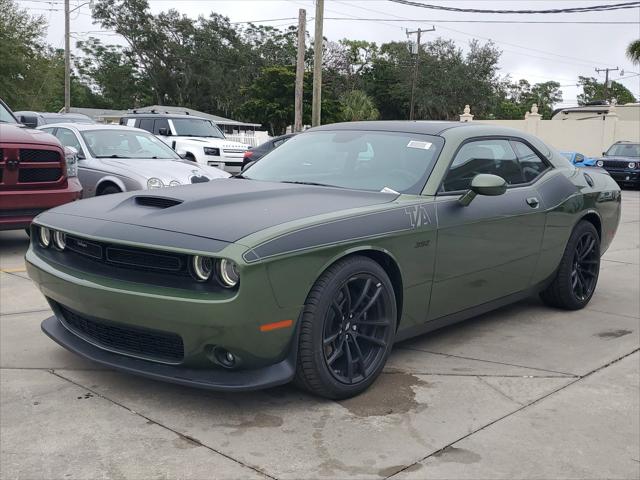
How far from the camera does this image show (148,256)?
3.25 meters

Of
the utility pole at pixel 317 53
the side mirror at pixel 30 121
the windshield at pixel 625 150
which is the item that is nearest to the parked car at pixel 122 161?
the side mirror at pixel 30 121

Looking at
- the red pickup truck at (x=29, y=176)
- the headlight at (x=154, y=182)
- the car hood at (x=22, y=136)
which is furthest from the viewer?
the headlight at (x=154, y=182)

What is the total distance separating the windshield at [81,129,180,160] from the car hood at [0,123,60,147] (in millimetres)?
2012

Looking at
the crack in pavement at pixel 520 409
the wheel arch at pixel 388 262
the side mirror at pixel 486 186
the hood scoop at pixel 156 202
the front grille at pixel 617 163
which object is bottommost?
the crack in pavement at pixel 520 409

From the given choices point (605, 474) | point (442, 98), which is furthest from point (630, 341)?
point (442, 98)

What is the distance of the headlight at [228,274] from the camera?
3.07 m

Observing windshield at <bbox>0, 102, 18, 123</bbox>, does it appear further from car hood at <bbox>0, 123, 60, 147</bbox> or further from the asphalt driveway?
the asphalt driveway

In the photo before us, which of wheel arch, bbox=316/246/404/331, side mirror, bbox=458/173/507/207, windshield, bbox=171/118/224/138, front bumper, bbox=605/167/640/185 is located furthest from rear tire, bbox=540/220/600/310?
front bumper, bbox=605/167/640/185

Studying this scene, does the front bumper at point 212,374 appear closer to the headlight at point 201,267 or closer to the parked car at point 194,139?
the headlight at point 201,267

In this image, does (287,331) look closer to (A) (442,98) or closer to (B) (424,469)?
(B) (424,469)

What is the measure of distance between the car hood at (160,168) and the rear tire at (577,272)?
4.96 metres

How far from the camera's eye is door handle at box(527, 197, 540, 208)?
4.84m

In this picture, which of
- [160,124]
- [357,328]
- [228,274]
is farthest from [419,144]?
[160,124]

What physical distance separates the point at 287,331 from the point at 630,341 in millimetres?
2872
